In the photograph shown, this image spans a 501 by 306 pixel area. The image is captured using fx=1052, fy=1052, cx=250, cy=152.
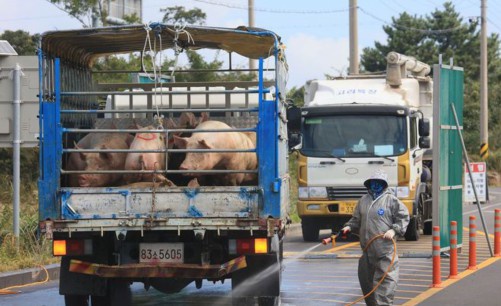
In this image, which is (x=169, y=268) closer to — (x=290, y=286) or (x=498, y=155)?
(x=290, y=286)

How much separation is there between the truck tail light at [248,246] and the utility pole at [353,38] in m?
20.7

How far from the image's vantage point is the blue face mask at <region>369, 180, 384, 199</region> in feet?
34.9

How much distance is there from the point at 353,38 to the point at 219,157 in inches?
838

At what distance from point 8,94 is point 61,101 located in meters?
5.68

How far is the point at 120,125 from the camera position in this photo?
1178 centimetres

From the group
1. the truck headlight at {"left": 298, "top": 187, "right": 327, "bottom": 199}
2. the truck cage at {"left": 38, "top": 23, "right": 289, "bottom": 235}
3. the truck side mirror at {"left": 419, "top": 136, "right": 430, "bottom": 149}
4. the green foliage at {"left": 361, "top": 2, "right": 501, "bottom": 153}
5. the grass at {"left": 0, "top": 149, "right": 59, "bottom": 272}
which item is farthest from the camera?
the green foliage at {"left": 361, "top": 2, "right": 501, "bottom": 153}

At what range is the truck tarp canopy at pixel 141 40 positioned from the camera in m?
11.0

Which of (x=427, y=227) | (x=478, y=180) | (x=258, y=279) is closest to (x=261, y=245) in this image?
(x=258, y=279)

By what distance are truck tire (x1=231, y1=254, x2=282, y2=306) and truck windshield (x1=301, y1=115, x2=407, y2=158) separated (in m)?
10.3

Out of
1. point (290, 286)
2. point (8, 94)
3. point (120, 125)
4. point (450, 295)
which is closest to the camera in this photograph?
point (120, 125)

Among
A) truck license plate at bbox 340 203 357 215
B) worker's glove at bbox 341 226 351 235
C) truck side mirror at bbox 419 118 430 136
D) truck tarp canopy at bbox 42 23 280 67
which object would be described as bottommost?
truck license plate at bbox 340 203 357 215

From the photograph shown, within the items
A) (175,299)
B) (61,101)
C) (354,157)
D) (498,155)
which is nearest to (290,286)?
(175,299)

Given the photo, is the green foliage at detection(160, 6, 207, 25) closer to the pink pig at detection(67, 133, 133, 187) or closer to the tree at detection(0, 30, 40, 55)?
the tree at detection(0, 30, 40, 55)

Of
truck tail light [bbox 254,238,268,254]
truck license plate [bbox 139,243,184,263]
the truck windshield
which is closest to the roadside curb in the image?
truck license plate [bbox 139,243,184,263]
